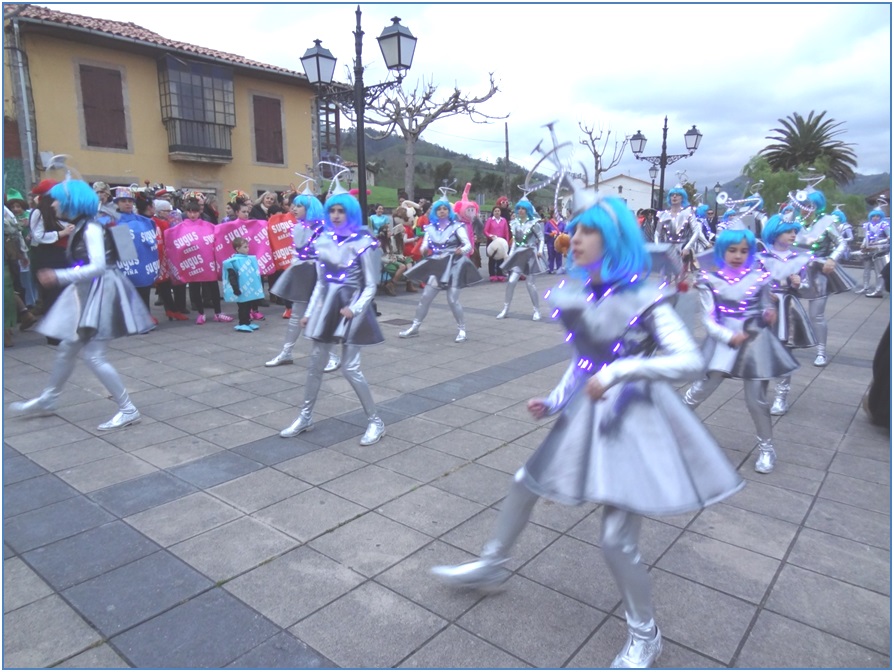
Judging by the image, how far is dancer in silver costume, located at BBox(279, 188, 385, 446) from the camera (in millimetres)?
4535

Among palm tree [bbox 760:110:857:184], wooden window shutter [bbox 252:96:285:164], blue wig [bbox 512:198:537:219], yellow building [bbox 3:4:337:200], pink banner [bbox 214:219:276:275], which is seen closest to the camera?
pink banner [bbox 214:219:276:275]

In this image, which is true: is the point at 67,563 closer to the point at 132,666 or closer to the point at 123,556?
the point at 123,556

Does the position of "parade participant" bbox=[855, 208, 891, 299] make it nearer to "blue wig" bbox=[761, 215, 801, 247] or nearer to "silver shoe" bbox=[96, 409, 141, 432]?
"blue wig" bbox=[761, 215, 801, 247]

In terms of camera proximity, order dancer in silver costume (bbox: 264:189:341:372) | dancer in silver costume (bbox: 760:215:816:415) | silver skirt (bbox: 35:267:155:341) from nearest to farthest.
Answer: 1. silver skirt (bbox: 35:267:155:341)
2. dancer in silver costume (bbox: 760:215:816:415)
3. dancer in silver costume (bbox: 264:189:341:372)

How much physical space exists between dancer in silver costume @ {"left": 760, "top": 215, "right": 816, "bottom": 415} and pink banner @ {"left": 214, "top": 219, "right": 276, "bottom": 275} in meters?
7.45

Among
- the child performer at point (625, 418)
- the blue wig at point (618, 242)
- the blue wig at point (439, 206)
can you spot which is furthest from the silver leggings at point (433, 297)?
the blue wig at point (618, 242)

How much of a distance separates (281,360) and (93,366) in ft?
7.97

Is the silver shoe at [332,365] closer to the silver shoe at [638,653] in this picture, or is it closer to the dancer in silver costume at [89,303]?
the dancer in silver costume at [89,303]

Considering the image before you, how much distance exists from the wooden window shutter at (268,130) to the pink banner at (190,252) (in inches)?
532

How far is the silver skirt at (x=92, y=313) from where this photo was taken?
4699 millimetres

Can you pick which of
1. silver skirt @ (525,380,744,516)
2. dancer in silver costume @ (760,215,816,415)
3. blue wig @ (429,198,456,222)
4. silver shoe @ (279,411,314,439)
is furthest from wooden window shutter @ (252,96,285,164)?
silver skirt @ (525,380,744,516)

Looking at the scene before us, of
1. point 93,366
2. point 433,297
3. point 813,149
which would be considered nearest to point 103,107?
point 433,297

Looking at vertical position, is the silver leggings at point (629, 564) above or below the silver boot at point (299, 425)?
above

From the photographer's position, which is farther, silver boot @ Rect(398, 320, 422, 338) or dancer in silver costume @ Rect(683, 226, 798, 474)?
silver boot @ Rect(398, 320, 422, 338)
